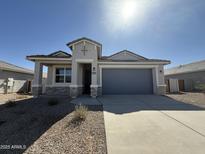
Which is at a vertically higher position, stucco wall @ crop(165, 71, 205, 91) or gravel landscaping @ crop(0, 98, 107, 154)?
stucco wall @ crop(165, 71, 205, 91)

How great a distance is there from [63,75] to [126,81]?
23.6ft

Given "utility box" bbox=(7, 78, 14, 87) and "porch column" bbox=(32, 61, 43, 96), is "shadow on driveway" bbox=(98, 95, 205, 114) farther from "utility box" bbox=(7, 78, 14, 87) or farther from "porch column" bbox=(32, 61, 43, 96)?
"utility box" bbox=(7, 78, 14, 87)

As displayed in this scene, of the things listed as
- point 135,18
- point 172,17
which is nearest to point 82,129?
point 135,18

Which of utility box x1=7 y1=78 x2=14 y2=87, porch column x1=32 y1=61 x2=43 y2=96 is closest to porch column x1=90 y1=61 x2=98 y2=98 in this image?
porch column x1=32 y1=61 x2=43 y2=96

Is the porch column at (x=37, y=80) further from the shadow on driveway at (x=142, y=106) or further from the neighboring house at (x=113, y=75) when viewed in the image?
the shadow on driveway at (x=142, y=106)

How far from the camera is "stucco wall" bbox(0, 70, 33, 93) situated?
563 inches

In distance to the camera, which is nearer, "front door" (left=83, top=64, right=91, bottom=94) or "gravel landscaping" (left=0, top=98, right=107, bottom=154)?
"gravel landscaping" (left=0, top=98, right=107, bottom=154)

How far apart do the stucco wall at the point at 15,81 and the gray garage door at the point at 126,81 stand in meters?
13.1

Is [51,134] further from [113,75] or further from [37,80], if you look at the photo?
[113,75]

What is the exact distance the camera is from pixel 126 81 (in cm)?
1209

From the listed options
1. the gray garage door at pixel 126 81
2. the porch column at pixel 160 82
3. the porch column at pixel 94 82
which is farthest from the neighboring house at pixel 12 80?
the porch column at pixel 160 82

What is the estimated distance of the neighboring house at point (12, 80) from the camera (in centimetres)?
1436

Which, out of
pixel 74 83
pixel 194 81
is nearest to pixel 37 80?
pixel 74 83

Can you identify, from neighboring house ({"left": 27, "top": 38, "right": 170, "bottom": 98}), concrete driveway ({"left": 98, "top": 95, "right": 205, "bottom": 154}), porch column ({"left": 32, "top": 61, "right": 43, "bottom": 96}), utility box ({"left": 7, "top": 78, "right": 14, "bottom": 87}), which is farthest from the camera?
utility box ({"left": 7, "top": 78, "right": 14, "bottom": 87})
